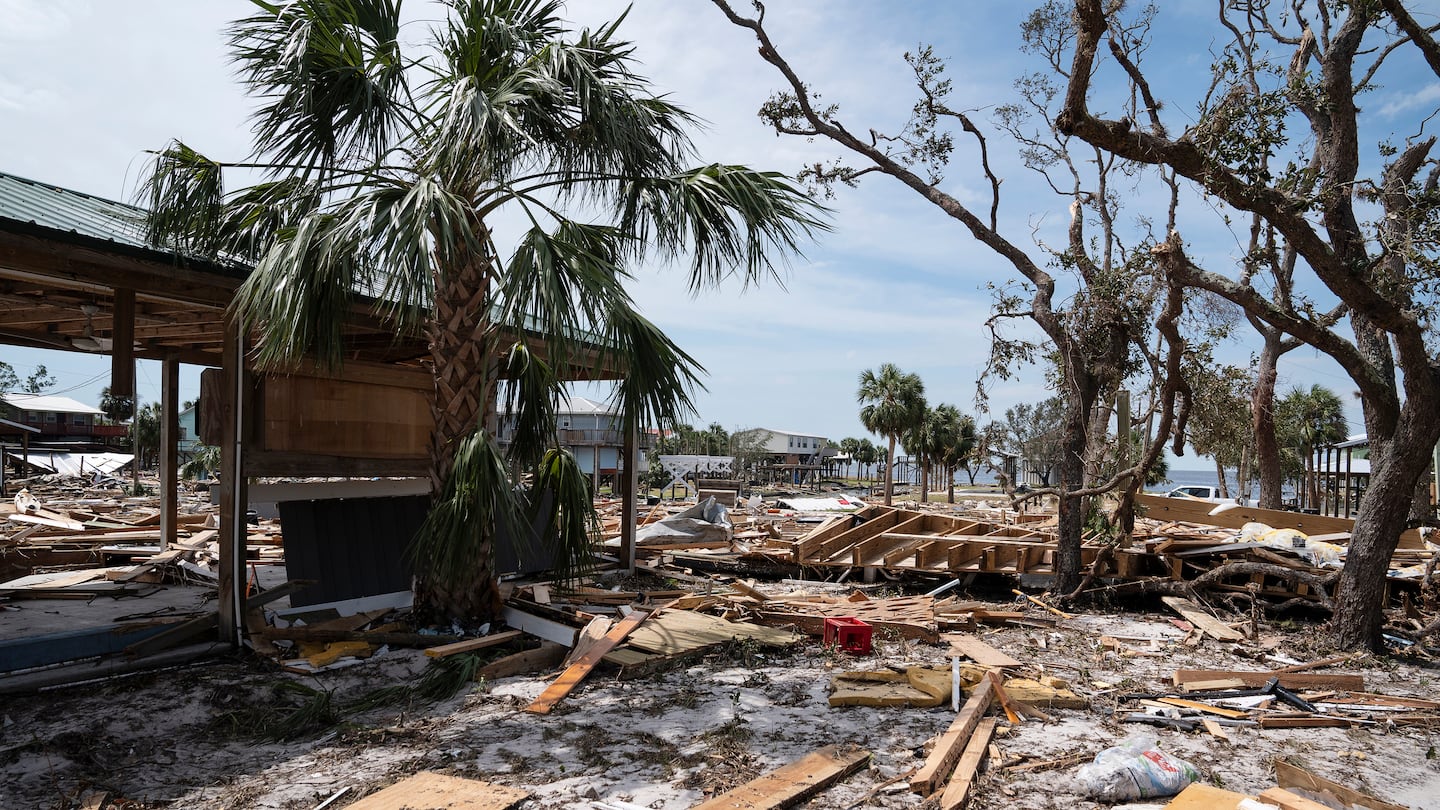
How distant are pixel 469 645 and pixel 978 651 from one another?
491cm

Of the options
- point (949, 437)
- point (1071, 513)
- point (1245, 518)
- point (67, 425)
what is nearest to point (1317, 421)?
point (949, 437)

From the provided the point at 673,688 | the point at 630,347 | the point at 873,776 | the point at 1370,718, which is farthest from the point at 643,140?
the point at 1370,718

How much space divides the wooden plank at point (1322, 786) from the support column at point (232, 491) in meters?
8.29

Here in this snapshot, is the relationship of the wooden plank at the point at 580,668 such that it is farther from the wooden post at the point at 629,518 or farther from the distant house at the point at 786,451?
the distant house at the point at 786,451

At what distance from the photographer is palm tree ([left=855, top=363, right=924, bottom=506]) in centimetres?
5297

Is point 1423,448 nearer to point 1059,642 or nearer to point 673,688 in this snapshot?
point 1059,642

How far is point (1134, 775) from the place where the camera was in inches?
195

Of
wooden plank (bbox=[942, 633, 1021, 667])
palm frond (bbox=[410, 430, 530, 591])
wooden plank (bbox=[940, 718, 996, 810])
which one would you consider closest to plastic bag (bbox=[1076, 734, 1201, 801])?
wooden plank (bbox=[940, 718, 996, 810])

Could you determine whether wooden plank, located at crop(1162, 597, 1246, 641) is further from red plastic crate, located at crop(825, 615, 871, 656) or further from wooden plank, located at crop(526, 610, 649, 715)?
wooden plank, located at crop(526, 610, 649, 715)

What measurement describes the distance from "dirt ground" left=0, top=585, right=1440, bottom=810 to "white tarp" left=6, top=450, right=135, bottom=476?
163 ft

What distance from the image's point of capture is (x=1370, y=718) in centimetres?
665

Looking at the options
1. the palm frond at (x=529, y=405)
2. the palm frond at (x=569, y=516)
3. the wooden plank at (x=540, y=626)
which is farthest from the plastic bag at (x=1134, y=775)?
the palm frond at (x=529, y=405)

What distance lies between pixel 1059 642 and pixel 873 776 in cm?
510

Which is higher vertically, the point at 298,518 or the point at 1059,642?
the point at 298,518
